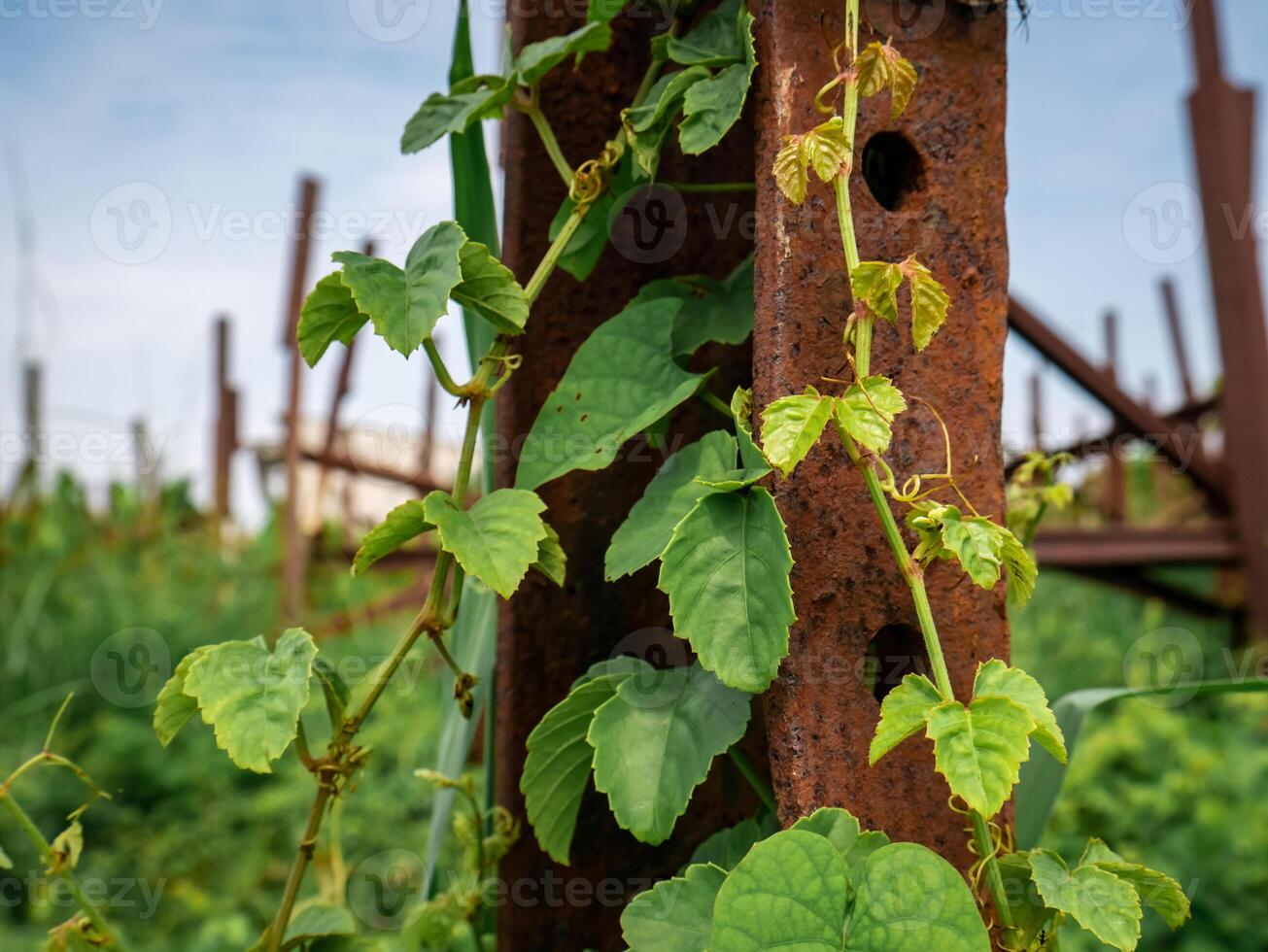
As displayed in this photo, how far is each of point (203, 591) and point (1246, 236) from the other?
160 inches

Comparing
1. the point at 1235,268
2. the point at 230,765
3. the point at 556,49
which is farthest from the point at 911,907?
the point at 1235,268

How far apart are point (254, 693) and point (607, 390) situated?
1.03 ft

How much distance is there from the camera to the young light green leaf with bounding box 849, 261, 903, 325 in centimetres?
62

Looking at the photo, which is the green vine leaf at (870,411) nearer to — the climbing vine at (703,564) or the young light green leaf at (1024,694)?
the climbing vine at (703,564)

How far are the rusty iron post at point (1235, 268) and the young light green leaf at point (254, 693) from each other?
3.70m

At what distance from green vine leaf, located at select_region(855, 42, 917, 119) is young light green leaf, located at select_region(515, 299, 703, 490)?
206 millimetres

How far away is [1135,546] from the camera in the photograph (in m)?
3.68

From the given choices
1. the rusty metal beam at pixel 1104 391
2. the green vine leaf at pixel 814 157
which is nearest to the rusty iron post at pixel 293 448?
the rusty metal beam at pixel 1104 391

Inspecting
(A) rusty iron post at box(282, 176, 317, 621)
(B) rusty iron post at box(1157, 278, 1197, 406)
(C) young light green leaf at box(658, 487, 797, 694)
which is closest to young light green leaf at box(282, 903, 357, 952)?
(C) young light green leaf at box(658, 487, 797, 694)

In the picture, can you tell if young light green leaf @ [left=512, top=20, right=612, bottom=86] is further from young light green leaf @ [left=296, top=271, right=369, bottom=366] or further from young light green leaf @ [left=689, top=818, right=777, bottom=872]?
young light green leaf @ [left=689, top=818, right=777, bottom=872]

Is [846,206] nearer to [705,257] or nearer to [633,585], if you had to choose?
[705,257]

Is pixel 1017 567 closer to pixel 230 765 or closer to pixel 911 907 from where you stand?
pixel 911 907

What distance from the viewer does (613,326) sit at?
789 mm

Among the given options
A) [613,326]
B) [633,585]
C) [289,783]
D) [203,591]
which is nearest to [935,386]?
[613,326]
